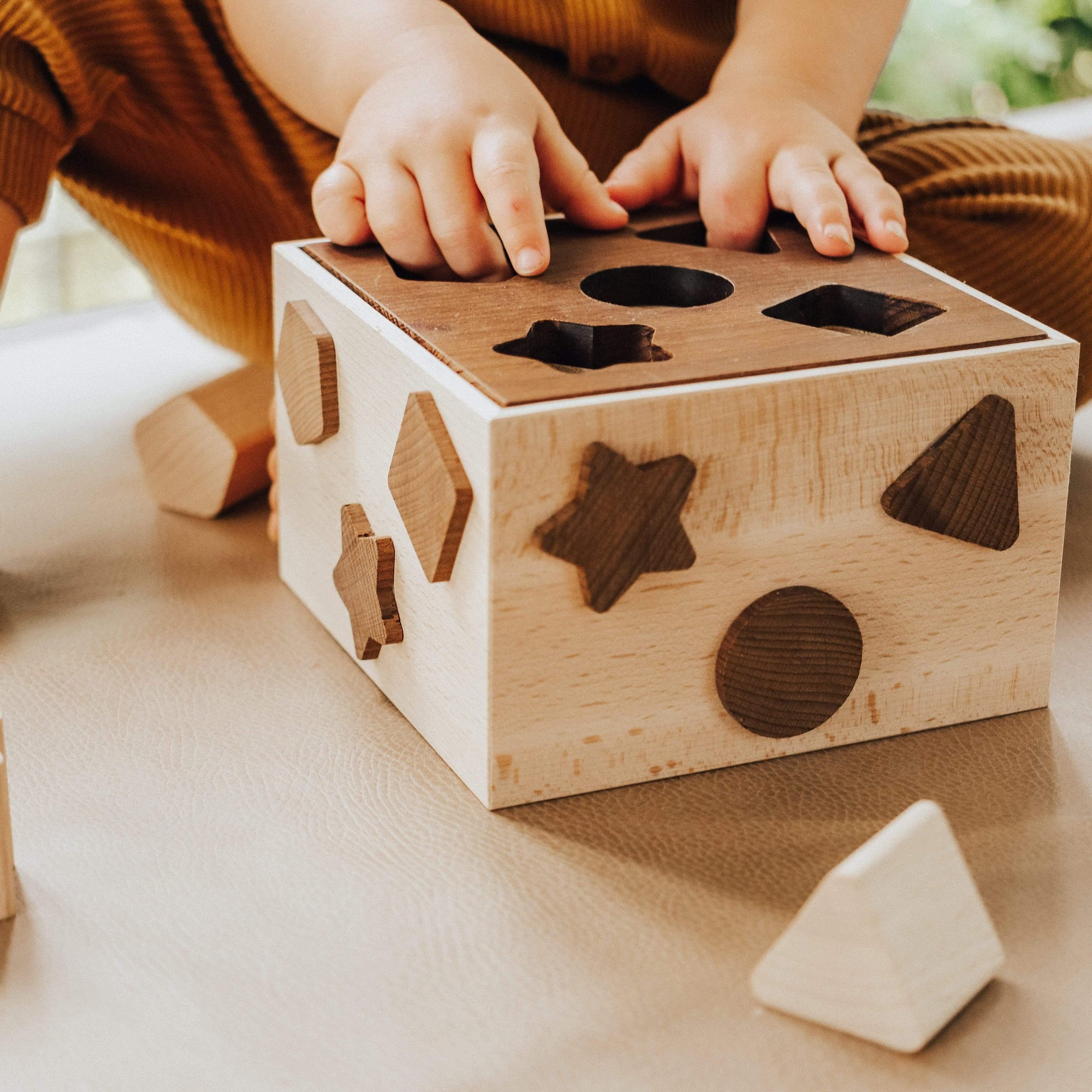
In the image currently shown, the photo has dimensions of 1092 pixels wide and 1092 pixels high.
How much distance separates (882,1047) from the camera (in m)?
0.48

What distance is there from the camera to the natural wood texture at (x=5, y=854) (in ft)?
1.70

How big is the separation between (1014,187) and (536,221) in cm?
41

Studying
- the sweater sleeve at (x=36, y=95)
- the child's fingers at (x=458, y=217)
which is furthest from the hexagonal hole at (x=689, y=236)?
the sweater sleeve at (x=36, y=95)

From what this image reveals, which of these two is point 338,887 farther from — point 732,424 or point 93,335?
point 93,335

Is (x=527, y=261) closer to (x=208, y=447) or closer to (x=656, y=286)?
(x=656, y=286)

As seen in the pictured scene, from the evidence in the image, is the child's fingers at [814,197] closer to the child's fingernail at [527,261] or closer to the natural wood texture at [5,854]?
the child's fingernail at [527,261]

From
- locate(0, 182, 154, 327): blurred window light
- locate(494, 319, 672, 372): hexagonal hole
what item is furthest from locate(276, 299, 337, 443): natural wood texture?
locate(0, 182, 154, 327): blurred window light

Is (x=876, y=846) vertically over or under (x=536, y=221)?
under

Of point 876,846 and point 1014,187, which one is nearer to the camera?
point 876,846

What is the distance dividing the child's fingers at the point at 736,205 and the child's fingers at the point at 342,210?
0.20 m

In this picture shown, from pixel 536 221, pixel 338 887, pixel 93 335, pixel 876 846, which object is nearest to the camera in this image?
pixel 876 846

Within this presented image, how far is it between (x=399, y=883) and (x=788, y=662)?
194mm

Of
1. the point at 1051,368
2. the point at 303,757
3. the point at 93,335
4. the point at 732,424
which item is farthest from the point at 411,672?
the point at 93,335

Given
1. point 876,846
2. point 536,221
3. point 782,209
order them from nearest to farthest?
point 876,846 → point 536,221 → point 782,209
